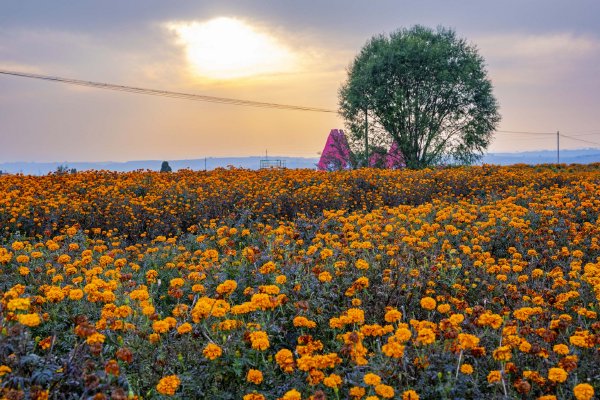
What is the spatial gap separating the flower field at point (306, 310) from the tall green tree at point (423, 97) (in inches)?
774

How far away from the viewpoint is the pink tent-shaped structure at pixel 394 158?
31294 mm

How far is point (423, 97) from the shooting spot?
3019 centimetres

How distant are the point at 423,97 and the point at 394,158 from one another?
154 inches

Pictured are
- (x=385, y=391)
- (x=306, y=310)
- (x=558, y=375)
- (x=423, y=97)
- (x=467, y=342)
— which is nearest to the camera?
(x=385, y=391)

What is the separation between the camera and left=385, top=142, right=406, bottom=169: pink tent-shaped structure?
31.3 m

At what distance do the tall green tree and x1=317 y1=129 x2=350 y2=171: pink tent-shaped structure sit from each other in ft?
4.70

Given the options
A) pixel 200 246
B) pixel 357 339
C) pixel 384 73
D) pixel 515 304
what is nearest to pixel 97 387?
pixel 357 339

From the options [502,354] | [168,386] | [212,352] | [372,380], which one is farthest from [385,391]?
[168,386]

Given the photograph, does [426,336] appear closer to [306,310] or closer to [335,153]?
[306,310]

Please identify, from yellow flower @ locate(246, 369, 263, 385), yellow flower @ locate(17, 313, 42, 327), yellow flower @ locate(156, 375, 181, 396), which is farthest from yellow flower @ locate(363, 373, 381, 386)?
yellow flower @ locate(17, 313, 42, 327)

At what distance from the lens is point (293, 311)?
4.86 meters

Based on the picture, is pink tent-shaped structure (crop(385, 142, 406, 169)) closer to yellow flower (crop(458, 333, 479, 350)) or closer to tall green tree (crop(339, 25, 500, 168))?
tall green tree (crop(339, 25, 500, 168))

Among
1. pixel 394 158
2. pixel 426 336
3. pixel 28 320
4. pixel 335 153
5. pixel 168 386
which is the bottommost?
pixel 168 386

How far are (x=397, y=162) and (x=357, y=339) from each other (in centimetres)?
2851
